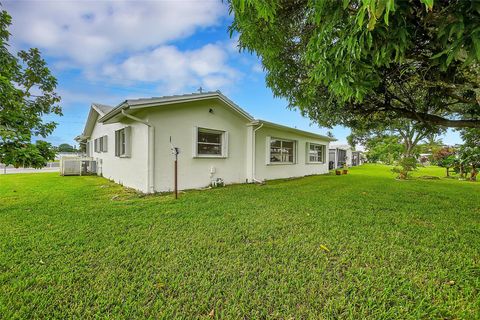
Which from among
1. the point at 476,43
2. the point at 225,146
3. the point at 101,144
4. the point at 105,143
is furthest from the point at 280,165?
the point at 101,144

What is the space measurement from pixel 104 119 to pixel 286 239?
8496mm

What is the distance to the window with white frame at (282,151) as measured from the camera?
38.3 ft

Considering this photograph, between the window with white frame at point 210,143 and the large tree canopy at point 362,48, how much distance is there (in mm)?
3839

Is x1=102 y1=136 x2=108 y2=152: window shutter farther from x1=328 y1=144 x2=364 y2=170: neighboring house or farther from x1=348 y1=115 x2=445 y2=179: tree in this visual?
x1=328 y1=144 x2=364 y2=170: neighboring house

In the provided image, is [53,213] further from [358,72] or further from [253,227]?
[358,72]

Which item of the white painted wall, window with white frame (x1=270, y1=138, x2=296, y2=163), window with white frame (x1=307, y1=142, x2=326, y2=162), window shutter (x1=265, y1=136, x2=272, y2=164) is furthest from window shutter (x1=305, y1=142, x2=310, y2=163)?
window shutter (x1=265, y1=136, x2=272, y2=164)

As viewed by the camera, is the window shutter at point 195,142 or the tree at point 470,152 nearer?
the window shutter at point 195,142

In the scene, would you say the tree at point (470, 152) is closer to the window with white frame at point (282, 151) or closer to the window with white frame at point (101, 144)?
the window with white frame at point (282, 151)

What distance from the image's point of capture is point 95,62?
13031 mm

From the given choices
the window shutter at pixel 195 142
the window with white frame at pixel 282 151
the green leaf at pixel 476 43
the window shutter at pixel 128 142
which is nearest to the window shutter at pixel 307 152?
the window with white frame at pixel 282 151

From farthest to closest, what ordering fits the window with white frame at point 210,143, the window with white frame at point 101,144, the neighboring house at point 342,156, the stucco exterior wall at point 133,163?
the neighboring house at point 342,156 < the window with white frame at point 101,144 < the window with white frame at point 210,143 < the stucco exterior wall at point 133,163

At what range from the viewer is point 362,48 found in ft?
7.29

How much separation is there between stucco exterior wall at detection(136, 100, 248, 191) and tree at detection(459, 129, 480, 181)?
10591 mm

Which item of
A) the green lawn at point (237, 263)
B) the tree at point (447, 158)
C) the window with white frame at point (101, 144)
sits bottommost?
the green lawn at point (237, 263)
